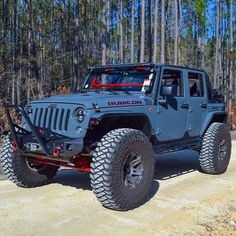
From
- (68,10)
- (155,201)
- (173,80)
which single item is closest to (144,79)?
(173,80)

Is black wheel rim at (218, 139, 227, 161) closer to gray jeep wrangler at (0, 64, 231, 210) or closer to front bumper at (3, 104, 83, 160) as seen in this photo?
gray jeep wrangler at (0, 64, 231, 210)

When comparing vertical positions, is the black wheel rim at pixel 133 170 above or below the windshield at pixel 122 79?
below

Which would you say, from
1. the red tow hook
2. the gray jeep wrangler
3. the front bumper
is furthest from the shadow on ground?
the red tow hook

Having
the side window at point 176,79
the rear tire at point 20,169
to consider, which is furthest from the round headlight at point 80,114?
the side window at point 176,79

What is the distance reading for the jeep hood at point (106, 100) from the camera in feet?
19.6

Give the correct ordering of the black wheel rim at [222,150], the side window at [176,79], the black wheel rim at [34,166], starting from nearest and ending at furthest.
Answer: the black wheel rim at [34,166]
the side window at [176,79]
the black wheel rim at [222,150]

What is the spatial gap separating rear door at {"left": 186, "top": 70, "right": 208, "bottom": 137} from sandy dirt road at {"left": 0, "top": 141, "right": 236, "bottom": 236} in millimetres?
1039

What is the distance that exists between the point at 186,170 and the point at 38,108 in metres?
3.93

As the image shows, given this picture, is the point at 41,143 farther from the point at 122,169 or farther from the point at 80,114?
the point at 122,169

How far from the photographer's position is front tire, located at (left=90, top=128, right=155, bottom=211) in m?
5.65

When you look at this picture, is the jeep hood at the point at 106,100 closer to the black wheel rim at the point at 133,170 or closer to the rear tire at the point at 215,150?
the black wheel rim at the point at 133,170

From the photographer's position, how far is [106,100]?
613 cm

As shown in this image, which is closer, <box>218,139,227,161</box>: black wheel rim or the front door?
the front door

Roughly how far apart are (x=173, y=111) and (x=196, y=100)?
103 centimetres
